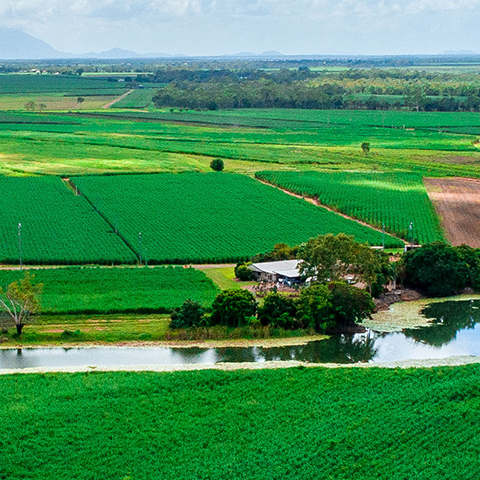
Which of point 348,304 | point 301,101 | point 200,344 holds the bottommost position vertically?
point 200,344

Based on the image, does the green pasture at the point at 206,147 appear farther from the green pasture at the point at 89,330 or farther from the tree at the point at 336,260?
the green pasture at the point at 89,330

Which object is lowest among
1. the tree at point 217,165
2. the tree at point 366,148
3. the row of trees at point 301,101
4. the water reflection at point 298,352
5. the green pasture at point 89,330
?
the water reflection at point 298,352

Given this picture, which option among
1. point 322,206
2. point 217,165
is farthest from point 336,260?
point 217,165

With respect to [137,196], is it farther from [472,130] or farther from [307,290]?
[472,130]

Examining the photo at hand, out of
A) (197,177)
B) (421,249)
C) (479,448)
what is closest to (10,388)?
(479,448)

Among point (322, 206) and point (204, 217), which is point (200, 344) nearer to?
point (204, 217)

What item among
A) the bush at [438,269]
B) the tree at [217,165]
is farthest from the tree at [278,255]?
the tree at [217,165]
